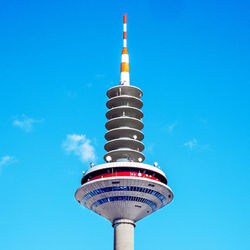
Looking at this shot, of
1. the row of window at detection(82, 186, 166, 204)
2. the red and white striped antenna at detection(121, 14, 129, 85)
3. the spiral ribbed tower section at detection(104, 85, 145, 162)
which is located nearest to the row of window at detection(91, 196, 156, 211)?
the row of window at detection(82, 186, 166, 204)

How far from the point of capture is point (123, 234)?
105 metres

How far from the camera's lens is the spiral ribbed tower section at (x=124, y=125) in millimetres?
110250

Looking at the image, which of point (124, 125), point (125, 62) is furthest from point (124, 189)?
point (125, 62)

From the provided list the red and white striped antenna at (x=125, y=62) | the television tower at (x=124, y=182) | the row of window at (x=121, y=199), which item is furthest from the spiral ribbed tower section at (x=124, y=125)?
the row of window at (x=121, y=199)

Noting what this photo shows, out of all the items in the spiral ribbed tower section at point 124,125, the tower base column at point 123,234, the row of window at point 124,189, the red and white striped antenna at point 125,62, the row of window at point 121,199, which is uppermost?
the red and white striped antenna at point 125,62

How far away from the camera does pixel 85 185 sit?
343ft

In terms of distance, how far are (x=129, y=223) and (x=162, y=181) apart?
11.6 metres

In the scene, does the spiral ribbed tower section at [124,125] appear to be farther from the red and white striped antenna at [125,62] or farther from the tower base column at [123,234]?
the tower base column at [123,234]

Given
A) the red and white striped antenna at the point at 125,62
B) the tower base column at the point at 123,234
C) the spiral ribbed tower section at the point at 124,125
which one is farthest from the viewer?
the red and white striped antenna at the point at 125,62

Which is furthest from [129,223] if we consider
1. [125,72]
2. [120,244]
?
[125,72]

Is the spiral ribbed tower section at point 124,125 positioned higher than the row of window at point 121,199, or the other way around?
the spiral ribbed tower section at point 124,125

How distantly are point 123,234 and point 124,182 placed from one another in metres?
11.8

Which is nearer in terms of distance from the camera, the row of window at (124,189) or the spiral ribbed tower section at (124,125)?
the row of window at (124,189)

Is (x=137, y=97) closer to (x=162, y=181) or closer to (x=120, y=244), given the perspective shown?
(x=162, y=181)
